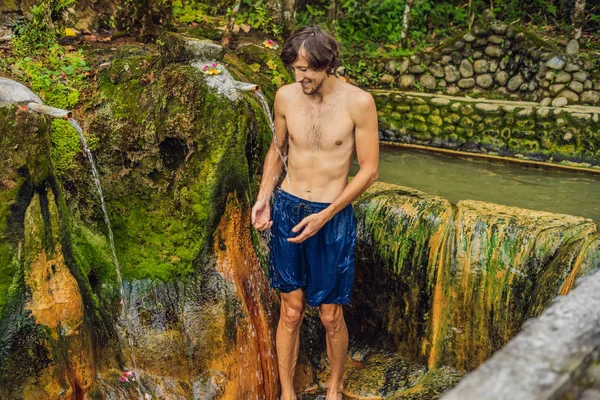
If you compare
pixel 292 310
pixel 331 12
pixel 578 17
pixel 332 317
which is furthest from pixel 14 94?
pixel 578 17

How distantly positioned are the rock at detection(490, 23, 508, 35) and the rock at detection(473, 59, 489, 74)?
17.2 inches

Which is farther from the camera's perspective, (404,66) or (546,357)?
(404,66)

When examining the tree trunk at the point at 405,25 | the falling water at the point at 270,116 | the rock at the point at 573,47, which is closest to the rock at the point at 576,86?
Answer: the rock at the point at 573,47

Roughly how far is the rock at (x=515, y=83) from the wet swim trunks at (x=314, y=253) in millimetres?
5981

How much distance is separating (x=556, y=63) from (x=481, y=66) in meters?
1.07

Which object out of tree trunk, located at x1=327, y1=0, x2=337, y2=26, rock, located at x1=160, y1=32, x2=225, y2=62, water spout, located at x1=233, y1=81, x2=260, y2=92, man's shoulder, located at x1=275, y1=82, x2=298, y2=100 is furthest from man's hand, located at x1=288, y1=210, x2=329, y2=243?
tree trunk, located at x1=327, y1=0, x2=337, y2=26

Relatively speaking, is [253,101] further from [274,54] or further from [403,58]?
[403,58]

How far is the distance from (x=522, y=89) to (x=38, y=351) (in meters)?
7.34

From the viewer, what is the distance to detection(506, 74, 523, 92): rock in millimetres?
8891

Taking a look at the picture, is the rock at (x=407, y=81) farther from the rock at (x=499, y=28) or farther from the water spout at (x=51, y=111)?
the water spout at (x=51, y=111)

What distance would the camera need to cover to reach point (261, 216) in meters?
3.83

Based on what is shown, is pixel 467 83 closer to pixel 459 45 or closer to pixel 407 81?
pixel 459 45

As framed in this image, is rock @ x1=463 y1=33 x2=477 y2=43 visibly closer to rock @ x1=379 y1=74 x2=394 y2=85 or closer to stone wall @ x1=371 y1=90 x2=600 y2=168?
stone wall @ x1=371 y1=90 x2=600 y2=168

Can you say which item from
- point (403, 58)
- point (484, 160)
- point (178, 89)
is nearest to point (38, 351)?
point (178, 89)
